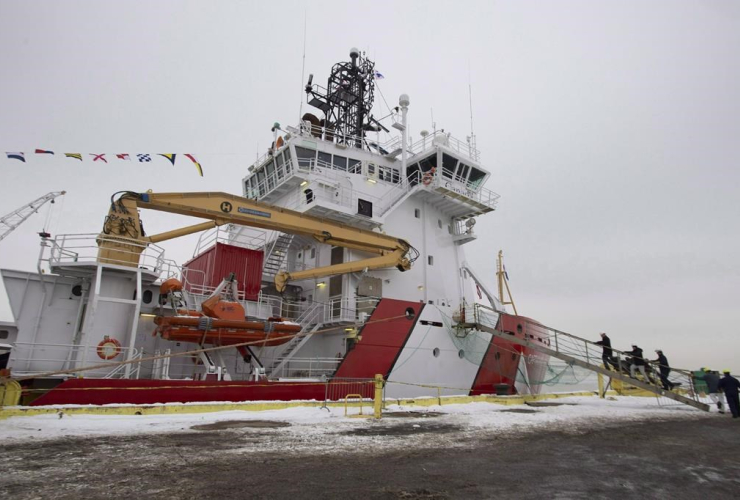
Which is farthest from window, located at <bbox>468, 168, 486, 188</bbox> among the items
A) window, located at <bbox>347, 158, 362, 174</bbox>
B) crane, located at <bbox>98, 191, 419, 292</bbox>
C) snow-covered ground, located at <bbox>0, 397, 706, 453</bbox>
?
snow-covered ground, located at <bbox>0, 397, 706, 453</bbox>

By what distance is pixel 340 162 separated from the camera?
1712 centimetres

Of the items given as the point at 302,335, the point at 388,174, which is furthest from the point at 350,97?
the point at 302,335

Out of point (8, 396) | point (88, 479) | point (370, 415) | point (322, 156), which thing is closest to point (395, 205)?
point (322, 156)

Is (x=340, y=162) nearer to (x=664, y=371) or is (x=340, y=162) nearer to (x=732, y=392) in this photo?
(x=664, y=371)

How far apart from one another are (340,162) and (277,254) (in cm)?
447

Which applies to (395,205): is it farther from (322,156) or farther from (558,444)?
(558,444)

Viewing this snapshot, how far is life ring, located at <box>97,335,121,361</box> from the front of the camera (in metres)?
9.48

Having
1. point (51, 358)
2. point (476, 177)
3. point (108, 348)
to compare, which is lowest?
point (51, 358)

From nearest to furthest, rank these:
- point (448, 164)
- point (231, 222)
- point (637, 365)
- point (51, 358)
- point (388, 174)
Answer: point (51, 358) → point (231, 222) → point (637, 365) → point (448, 164) → point (388, 174)

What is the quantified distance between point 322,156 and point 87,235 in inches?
347

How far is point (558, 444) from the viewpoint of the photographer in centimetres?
621

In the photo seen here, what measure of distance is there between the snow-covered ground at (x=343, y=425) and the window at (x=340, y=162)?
32.3 ft

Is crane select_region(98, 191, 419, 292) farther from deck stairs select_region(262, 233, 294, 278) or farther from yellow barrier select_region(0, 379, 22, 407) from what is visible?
yellow barrier select_region(0, 379, 22, 407)

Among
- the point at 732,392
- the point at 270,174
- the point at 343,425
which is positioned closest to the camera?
the point at 343,425
